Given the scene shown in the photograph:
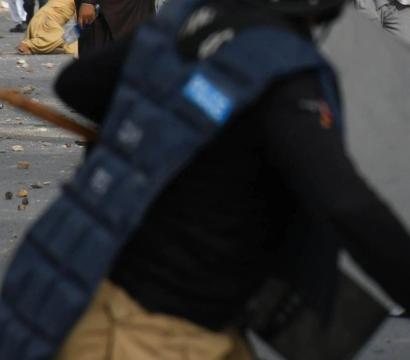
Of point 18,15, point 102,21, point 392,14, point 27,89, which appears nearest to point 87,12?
point 102,21

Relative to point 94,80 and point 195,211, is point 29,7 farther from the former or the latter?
point 195,211

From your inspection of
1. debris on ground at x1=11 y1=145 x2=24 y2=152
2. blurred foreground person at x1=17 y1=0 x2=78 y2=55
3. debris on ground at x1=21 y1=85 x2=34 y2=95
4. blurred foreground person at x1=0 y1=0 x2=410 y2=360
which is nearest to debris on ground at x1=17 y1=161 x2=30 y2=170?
debris on ground at x1=11 y1=145 x2=24 y2=152

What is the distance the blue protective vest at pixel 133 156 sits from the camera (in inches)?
97.1

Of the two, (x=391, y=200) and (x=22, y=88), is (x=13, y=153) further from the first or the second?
(x=391, y=200)

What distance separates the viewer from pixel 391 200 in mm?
3021

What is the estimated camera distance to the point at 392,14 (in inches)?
307

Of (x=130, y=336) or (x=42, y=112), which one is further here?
(x=42, y=112)

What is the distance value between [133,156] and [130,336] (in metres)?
0.33

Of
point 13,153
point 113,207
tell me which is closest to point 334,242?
point 113,207

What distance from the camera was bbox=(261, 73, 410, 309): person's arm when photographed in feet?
7.75

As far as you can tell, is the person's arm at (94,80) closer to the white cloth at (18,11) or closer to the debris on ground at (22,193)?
the debris on ground at (22,193)

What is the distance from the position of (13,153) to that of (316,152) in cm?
796

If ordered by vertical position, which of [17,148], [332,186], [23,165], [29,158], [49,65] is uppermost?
[332,186]

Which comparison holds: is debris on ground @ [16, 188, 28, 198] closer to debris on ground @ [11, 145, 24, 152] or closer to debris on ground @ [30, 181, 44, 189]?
debris on ground @ [30, 181, 44, 189]
